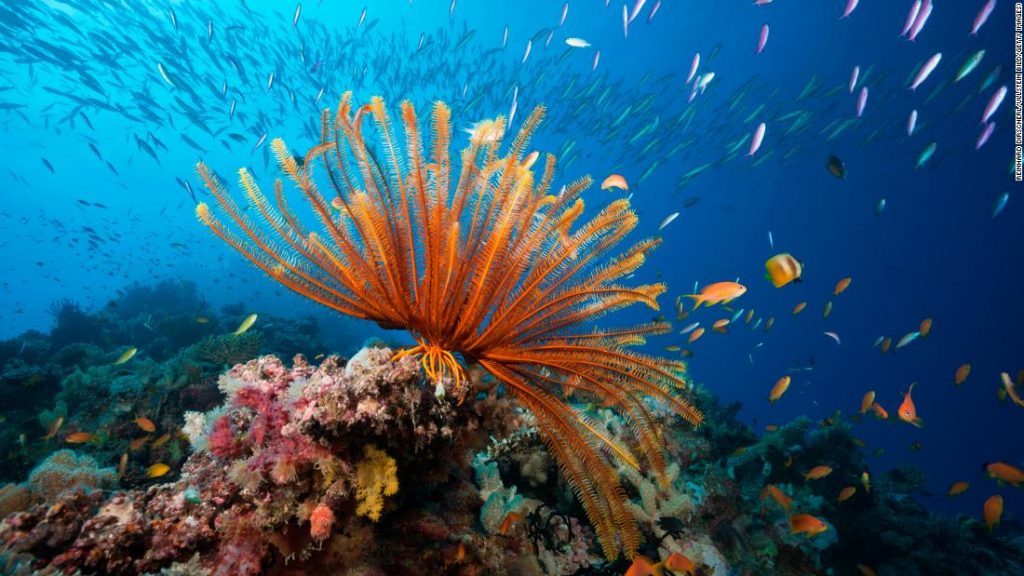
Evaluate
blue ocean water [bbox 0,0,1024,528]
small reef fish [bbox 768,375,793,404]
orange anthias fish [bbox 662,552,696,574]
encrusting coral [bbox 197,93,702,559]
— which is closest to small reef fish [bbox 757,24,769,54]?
blue ocean water [bbox 0,0,1024,528]

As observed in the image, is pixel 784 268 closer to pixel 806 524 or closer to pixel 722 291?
pixel 722 291

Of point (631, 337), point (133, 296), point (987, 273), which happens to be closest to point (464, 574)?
point (631, 337)

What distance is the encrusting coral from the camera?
289cm

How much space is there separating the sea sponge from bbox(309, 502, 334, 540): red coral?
9.15ft

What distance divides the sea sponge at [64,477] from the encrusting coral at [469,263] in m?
2.86

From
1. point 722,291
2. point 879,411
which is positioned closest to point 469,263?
point 722,291

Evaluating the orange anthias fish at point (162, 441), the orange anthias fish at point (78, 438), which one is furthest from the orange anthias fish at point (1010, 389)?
the orange anthias fish at point (78, 438)

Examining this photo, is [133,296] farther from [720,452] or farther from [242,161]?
[242,161]

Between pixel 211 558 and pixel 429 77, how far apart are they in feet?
78.9

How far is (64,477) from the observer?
3.58 metres

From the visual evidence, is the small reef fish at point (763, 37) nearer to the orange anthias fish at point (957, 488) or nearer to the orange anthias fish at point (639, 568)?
the orange anthias fish at point (957, 488)

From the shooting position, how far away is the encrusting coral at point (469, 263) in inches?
114

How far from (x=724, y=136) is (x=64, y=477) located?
5093 centimetres

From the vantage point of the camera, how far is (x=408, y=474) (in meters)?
2.62
